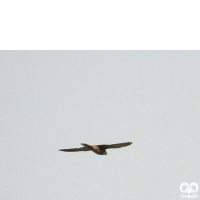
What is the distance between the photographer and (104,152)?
27.8 metres
